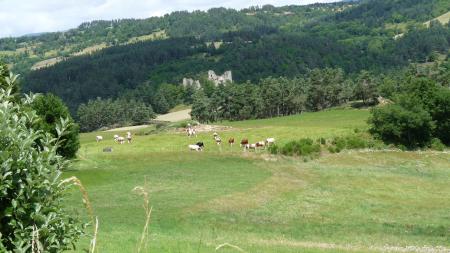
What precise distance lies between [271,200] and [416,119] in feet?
134

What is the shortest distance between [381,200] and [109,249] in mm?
29115

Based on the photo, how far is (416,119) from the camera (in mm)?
75250

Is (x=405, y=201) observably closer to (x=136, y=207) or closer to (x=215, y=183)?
(x=215, y=183)

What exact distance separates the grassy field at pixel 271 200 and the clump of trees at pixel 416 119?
16.8 feet

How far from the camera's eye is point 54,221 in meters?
8.38

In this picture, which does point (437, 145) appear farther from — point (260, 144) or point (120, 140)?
point (120, 140)

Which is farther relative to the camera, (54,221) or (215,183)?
(215,183)

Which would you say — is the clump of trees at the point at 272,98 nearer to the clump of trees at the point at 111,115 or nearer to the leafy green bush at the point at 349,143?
the clump of trees at the point at 111,115

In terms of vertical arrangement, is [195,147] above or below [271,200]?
below

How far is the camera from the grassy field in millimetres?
29328

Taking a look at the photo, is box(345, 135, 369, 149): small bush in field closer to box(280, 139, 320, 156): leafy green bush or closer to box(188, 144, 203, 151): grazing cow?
box(280, 139, 320, 156): leafy green bush

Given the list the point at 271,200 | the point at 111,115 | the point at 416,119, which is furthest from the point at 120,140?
the point at 111,115

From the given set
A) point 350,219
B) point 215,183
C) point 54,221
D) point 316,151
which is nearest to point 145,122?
point 316,151

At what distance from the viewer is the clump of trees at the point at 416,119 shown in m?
76.2
